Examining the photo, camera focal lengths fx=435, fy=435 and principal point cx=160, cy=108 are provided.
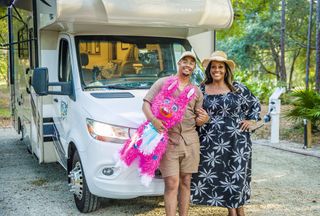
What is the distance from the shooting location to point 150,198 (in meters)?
5.45

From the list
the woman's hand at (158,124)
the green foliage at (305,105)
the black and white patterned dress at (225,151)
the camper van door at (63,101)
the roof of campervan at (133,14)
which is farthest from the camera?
A: the green foliage at (305,105)

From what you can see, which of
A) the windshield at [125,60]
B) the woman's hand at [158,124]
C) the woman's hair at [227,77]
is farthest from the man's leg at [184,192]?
the windshield at [125,60]

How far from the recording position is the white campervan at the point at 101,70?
14.1 feet

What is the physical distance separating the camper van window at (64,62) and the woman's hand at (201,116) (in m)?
1.90

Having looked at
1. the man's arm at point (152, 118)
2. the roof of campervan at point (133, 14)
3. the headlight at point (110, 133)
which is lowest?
the headlight at point (110, 133)

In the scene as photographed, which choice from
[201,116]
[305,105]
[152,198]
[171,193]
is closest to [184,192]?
[171,193]

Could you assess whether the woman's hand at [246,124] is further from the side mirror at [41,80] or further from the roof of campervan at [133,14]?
the side mirror at [41,80]

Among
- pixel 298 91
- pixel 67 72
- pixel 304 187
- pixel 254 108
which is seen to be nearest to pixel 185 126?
pixel 254 108

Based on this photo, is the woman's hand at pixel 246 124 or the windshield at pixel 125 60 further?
the windshield at pixel 125 60

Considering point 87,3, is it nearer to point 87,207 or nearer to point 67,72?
point 67,72

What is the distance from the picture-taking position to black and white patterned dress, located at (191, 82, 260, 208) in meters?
4.07

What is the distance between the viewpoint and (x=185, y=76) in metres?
4.07

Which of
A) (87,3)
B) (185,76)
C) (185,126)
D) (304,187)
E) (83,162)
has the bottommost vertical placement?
(304,187)

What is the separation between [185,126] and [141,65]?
1549 millimetres
